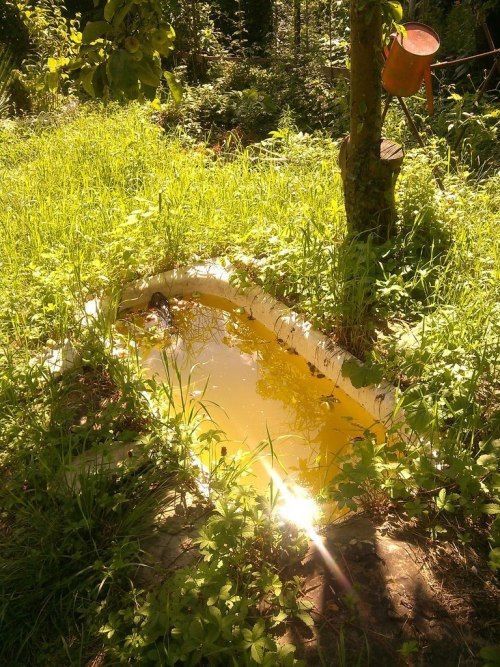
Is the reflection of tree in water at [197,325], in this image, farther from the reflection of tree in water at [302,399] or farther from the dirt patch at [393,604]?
the dirt patch at [393,604]

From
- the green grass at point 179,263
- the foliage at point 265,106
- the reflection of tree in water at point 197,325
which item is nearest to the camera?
the green grass at point 179,263

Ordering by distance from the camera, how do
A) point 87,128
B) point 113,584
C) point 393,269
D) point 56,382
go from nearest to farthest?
point 113,584 < point 56,382 < point 393,269 < point 87,128

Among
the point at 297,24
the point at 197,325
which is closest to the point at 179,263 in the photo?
the point at 197,325

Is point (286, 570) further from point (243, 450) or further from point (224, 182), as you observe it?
point (224, 182)

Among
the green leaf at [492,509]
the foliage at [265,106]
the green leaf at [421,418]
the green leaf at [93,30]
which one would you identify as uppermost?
the foliage at [265,106]

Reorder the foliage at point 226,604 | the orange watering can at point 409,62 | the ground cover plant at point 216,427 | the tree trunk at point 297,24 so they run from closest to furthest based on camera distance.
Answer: the foliage at point 226,604 < the ground cover plant at point 216,427 < the orange watering can at point 409,62 < the tree trunk at point 297,24

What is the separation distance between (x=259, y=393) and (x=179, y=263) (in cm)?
139

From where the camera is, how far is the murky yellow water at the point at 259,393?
262cm

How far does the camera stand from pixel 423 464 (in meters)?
2.10

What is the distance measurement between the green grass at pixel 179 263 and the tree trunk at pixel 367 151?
21cm

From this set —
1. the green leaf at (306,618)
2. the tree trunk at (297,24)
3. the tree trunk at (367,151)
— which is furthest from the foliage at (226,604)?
the tree trunk at (297,24)

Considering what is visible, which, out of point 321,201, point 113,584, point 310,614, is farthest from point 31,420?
point 321,201

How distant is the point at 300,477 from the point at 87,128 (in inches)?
208

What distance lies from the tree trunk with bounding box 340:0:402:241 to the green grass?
0.21 m
